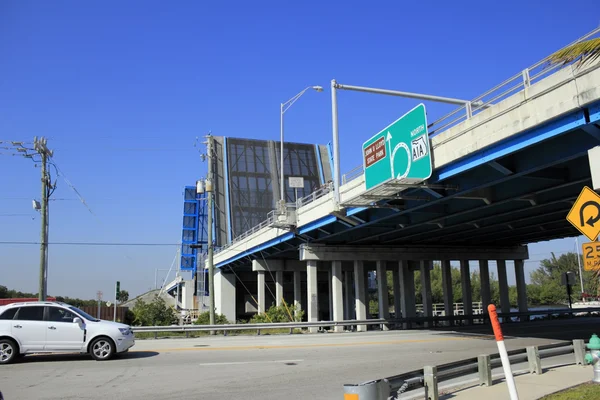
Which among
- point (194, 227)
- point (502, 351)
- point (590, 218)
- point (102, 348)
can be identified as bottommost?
point (102, 348)

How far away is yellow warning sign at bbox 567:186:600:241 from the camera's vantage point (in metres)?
7.53

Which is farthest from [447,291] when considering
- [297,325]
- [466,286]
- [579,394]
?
[579,394]

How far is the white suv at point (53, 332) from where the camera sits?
1373 cm

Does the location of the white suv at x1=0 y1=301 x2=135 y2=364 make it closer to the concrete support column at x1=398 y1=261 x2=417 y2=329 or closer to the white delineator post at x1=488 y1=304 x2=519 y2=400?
the white delineator post at x1=488 y1=304 x2=519 y2=400

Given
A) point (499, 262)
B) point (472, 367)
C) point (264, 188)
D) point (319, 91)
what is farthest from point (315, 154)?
point (472, 367)

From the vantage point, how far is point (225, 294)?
53906mm

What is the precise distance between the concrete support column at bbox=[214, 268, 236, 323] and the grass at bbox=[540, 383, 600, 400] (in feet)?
146

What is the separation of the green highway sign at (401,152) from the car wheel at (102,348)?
1045cm

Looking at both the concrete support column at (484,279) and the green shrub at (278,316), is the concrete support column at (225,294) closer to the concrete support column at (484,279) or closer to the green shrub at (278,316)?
the green shrub at (278,316)

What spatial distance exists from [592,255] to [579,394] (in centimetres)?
253

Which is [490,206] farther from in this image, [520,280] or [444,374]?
[520,280]

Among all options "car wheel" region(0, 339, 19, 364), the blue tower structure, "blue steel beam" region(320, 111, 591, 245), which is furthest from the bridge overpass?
"car wheel" region(0, 339, 19, 364)

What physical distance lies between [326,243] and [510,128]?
852 inches

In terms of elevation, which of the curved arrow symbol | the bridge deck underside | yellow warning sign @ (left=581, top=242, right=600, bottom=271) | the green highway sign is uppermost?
the green highway sign
